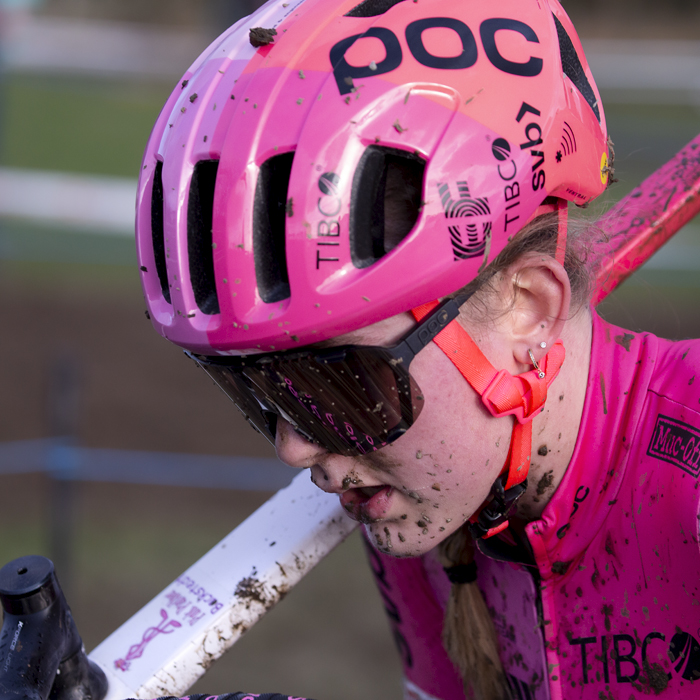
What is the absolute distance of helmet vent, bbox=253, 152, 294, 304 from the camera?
56.3 inches

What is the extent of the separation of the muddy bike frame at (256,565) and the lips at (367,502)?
318 millimetres

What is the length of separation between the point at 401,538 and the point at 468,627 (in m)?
0.46

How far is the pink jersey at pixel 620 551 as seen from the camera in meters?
1.54

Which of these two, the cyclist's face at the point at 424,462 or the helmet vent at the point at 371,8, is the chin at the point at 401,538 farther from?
the helmet vent at the point at 371,8

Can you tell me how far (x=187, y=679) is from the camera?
1.77 metres

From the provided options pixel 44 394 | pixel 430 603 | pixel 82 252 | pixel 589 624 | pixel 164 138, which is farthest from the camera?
pixel 82 252

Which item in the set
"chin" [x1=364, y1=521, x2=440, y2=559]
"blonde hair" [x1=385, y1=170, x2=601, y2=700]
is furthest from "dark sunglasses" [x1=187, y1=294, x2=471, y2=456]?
"chin" [x1=364, y1=521, x2=440, y2=559]

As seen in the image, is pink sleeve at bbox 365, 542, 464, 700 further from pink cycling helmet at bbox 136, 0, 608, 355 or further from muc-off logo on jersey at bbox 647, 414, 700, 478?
pink cycling helmet at bbox 136, 0, 608, 355

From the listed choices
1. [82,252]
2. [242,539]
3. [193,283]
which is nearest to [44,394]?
[82,252]

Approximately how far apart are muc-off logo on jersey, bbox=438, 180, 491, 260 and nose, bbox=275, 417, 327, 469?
1.57 feet

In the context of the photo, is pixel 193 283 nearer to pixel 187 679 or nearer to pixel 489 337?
pixel 489 337

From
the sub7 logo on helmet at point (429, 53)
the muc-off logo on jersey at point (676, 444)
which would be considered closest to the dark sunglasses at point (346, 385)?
the sub7 logo on helmet at point (429, 53)

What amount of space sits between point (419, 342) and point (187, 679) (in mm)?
948

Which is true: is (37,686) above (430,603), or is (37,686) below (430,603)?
above
